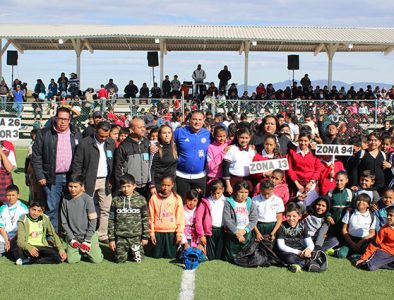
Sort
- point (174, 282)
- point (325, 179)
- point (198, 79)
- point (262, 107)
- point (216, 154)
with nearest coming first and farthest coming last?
point (174, 282)
point (216, 154)
point (325, 179)
point (262, 107)
point (198, 79)

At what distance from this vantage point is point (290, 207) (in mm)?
7410

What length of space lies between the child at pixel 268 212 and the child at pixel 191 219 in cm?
78

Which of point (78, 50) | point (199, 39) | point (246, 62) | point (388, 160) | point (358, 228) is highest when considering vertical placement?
point (199, 39)

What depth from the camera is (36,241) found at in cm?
727

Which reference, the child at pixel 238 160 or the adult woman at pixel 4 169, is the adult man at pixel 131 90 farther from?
the child at pixel 238 160

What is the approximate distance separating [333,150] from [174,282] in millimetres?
3328

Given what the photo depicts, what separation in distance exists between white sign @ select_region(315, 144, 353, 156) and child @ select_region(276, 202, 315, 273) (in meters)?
1.20

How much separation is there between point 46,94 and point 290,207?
20.2 metres

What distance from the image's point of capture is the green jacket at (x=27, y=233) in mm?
7113

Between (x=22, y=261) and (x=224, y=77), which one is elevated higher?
(x=224, y=77)

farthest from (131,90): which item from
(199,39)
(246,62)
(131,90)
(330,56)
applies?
(330,56)

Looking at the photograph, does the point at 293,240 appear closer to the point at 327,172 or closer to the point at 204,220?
the point at 204,220

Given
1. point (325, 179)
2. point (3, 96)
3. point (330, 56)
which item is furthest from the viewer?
point (330, 56)

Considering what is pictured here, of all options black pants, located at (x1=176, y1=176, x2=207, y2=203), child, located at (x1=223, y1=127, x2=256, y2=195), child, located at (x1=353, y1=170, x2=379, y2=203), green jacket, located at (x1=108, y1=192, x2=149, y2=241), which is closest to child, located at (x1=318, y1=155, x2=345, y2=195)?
child, located at (x1=353, y1=170, x2=379, y2=203)
